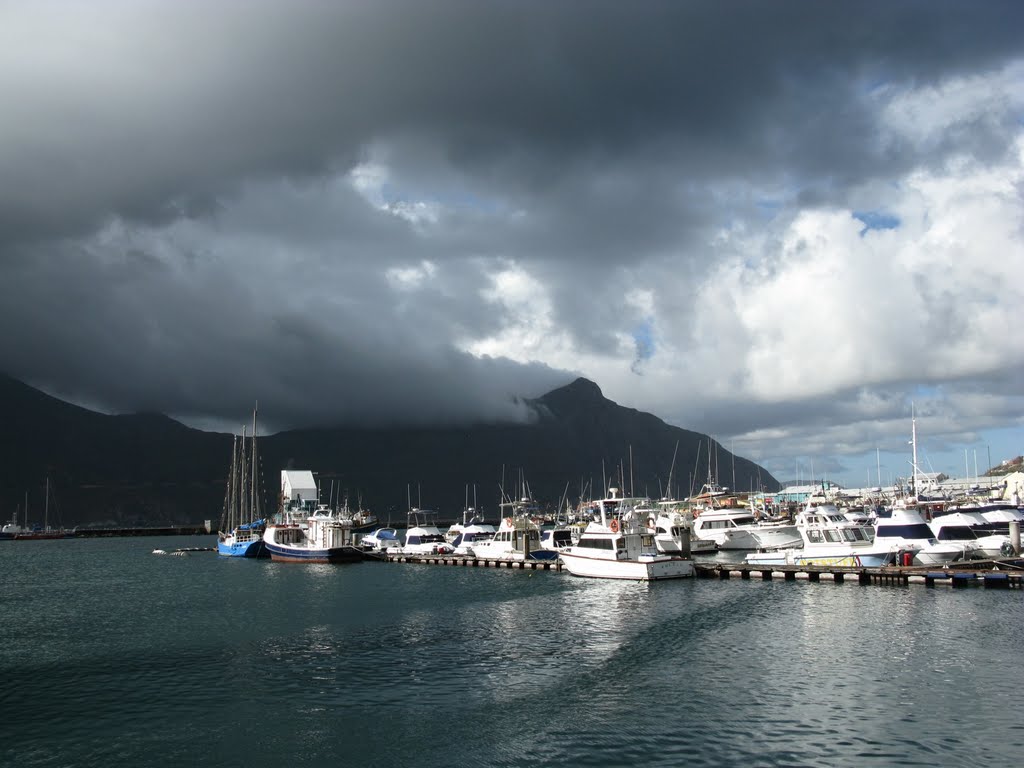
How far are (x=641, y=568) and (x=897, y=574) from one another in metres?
17.7

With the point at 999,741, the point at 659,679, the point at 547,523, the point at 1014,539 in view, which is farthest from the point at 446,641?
the point at 547,523

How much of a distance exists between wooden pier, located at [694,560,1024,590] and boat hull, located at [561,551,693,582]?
107 inches

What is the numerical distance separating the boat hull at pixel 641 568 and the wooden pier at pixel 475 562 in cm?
1151

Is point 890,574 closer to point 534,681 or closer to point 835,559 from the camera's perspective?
point 835,559

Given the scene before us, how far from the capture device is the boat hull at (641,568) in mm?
62094

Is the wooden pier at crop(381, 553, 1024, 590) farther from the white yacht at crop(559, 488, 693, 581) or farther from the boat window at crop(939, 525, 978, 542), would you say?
the boat window at crop(939, 525, 978, 542)

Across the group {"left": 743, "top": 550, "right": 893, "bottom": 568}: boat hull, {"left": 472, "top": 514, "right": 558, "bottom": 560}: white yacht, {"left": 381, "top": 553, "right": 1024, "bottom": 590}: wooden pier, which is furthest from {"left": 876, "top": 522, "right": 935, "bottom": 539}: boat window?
{"left": 472, "top": 514, "right": 558, "bottom": 560}: white yacht

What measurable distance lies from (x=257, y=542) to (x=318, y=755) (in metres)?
90.3

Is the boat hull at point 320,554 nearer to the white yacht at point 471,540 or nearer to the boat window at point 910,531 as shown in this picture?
the white yacht at point 471,540

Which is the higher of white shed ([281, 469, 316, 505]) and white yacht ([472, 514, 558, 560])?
white shed ([281, 469, 316, 505])

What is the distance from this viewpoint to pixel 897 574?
181ft

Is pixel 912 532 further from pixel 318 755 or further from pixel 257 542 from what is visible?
pixel 257 542

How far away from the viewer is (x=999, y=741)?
73.7 ft

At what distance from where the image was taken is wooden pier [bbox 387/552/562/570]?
78.6m
